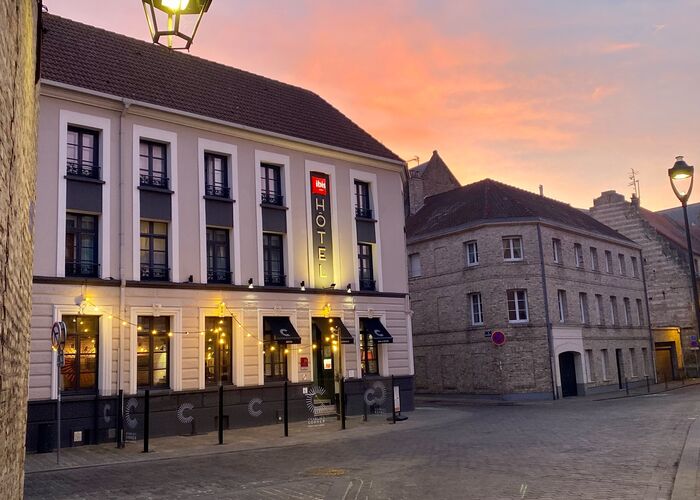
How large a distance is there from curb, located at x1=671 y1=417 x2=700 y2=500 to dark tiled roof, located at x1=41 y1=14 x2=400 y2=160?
52.4 feet

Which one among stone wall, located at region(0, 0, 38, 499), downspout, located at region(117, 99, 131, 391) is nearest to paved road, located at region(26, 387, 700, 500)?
stone wall, located at region(0, 0, 38, 499)

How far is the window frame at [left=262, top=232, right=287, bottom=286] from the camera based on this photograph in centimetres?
2233

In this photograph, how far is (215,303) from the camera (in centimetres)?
2055

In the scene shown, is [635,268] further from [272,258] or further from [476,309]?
[272,258]

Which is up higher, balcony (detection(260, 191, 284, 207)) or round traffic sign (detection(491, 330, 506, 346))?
balcony (detection(260, 191, 284, 207))

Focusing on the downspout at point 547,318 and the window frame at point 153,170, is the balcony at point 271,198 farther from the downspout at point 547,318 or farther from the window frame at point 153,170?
the downspout at point 547,318

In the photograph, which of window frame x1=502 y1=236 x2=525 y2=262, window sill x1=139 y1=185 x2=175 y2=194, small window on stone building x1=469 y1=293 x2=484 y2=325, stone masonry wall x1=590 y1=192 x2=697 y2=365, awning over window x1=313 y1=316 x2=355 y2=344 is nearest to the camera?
window sill x1=139 y1=185 x2=175 y2=194

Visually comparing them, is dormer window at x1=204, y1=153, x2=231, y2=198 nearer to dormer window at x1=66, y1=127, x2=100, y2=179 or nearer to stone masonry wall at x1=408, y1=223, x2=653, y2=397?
dormer window at x1=66, y1=127, x2=100, y2=179

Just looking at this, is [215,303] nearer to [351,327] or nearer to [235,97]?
[351,327]

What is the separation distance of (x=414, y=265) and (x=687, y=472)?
27.2m

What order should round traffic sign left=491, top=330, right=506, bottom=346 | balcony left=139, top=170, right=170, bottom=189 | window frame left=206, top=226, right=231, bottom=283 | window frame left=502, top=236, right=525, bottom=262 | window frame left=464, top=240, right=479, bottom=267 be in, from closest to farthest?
balcony left=139, top=170, right=170, bottom=189 → window frame left=206, top=226, right=231, bottom=283 → round traffic sign left=491, top=330, right=506, bottom=346 → window frame left=502, top=236, right=525, bottom=262 → window frame left=464, top=240, right=479, bottom=267

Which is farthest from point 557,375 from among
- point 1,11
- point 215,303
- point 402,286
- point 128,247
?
point 1,11

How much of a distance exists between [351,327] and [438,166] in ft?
82.9

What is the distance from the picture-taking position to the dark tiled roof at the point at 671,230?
4641 centimetres
